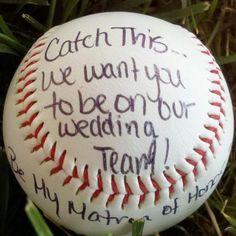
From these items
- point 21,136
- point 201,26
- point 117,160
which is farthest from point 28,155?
point 201,26

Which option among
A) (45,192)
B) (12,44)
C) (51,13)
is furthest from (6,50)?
(45,192)

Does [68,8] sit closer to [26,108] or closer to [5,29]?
[5,29]

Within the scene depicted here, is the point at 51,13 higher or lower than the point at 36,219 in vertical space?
higher

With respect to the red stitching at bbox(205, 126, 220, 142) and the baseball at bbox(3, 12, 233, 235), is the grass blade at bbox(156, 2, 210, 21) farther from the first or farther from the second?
the red stitching at bbox(205, 126, 220, 142)

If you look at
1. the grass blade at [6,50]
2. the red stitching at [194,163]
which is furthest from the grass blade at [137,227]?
the grass blade at [6,50]

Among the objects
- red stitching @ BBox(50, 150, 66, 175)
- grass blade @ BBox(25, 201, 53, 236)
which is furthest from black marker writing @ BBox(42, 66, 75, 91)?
grass blade @ BBox(25, 201, 53, 236)

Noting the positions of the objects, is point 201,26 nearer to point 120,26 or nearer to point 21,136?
point 120,26

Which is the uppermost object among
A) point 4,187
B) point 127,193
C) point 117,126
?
point 117,126
